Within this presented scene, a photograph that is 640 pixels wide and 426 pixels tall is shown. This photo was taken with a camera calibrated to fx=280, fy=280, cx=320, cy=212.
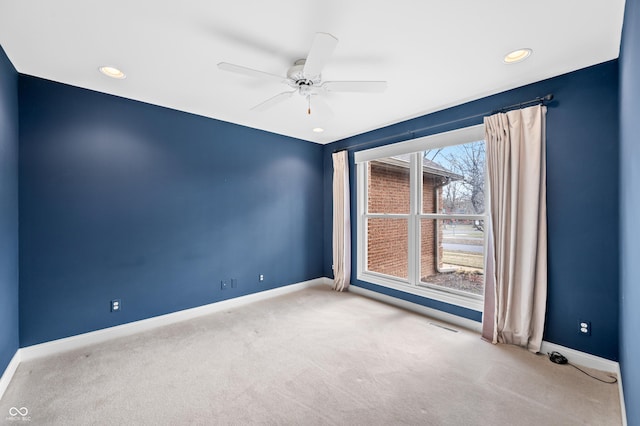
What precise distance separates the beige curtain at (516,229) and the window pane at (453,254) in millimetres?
410

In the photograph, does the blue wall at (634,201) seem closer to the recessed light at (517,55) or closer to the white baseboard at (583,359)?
the recessed light at (517,55)

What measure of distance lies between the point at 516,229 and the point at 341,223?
8.12ft

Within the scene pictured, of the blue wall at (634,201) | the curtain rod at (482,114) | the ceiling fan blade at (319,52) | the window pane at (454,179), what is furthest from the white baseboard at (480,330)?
the ceiling fan blade at (319,52)

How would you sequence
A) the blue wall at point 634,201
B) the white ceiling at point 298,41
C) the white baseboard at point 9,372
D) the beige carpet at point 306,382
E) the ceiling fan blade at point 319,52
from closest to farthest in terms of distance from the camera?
the blue wall at point 634,201 < the ceiling fan blade at point 319,52 < the white ceiling at point 298,41 < the beige carpet at point 306,382 < the white baseboard at point 9,372

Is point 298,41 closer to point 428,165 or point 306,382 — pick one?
point 428,165

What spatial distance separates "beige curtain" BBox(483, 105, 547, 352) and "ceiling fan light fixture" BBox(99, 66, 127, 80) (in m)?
3.52

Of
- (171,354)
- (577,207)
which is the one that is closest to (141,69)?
(171,354)

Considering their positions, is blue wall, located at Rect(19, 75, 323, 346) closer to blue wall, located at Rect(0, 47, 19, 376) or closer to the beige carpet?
blue wall, located at Rect(0, 47, 19, 376)

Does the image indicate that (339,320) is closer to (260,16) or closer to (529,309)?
Result: (529,309)

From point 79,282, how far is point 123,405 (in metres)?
1.48

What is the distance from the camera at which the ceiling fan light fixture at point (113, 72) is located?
7.89 feet

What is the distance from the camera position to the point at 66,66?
2369 mm

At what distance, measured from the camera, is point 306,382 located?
218 cm
